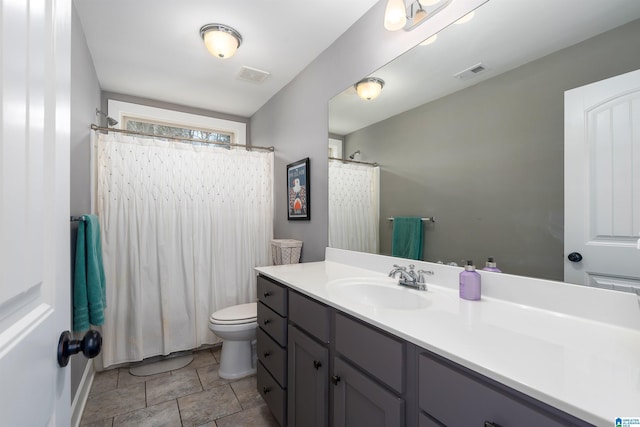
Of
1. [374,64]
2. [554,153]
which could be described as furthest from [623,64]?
[374,64]

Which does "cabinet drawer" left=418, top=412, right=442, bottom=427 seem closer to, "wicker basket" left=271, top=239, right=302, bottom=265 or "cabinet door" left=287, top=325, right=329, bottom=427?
"cabinet door" left=287, top=325, right=329, bottom=427

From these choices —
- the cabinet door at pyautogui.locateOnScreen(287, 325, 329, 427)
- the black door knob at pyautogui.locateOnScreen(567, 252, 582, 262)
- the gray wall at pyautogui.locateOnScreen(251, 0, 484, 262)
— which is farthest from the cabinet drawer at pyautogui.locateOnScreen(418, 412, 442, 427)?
the gray wall at pyautogui.locateOnScreen(251, 0, 484, 262)

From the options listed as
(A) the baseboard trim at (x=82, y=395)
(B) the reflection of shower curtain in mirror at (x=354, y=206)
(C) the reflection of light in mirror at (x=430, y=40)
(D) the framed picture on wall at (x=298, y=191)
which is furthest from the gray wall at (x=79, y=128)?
(C) the reflection of light in mirror at (x=430, y=40)

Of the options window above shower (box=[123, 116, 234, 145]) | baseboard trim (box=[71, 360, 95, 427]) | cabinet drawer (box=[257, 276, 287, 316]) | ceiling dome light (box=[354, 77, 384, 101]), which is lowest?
baseboard trim (box=[71, 360, 95, 427])

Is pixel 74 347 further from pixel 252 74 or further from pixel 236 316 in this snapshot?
pixel 252 74

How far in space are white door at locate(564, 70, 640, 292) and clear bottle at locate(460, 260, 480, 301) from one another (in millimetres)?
280

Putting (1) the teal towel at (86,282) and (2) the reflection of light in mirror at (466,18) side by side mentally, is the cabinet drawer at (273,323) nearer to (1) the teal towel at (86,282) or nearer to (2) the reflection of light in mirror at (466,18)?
(1) the teal towel at (86,282)

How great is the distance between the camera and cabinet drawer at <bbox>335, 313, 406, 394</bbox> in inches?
34.3

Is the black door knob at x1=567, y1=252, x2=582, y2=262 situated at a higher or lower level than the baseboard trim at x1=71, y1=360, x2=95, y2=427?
higher

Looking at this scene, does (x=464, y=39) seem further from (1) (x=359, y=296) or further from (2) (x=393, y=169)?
(1) (x=359, y=296)

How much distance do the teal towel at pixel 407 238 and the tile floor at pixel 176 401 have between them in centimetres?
125

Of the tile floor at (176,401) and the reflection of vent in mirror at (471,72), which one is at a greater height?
the reflection of vent in mirror at (471,72)

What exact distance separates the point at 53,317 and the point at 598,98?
1.56 meters

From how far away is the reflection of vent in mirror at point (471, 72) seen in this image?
125cm
